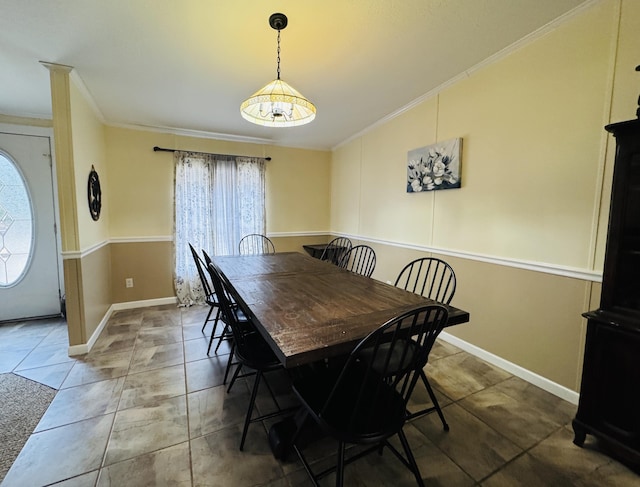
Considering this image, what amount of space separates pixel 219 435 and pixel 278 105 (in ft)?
7.08

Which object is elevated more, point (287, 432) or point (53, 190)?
point (53, 190)

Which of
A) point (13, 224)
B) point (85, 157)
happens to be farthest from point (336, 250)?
point (13, 224)

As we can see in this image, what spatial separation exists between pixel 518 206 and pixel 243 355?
2.28 metres

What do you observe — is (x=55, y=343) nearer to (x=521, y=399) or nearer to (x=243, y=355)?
(x=243, y=355)

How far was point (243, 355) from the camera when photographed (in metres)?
1.65

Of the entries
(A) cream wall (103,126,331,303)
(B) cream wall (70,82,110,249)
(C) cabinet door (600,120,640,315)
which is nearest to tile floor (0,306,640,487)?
(C) cabinet door (600,120,640,315)

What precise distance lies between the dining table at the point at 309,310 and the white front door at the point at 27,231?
2616mm

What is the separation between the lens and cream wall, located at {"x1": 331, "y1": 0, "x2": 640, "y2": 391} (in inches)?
68.3

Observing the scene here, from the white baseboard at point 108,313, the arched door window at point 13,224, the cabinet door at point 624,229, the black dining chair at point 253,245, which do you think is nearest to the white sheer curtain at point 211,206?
the black dining chair at point 253,245

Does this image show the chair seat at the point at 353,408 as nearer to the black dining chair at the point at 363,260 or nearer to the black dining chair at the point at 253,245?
the black dining chair at the point at 363,260

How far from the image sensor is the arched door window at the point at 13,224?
3.19m

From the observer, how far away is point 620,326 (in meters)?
1.38

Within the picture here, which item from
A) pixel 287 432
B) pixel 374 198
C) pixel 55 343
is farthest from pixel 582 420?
pixel 55 343

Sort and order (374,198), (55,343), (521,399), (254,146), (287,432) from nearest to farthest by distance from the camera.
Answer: (287,432) < (521,399) < (55,343) < (374,198) < (254,146)
